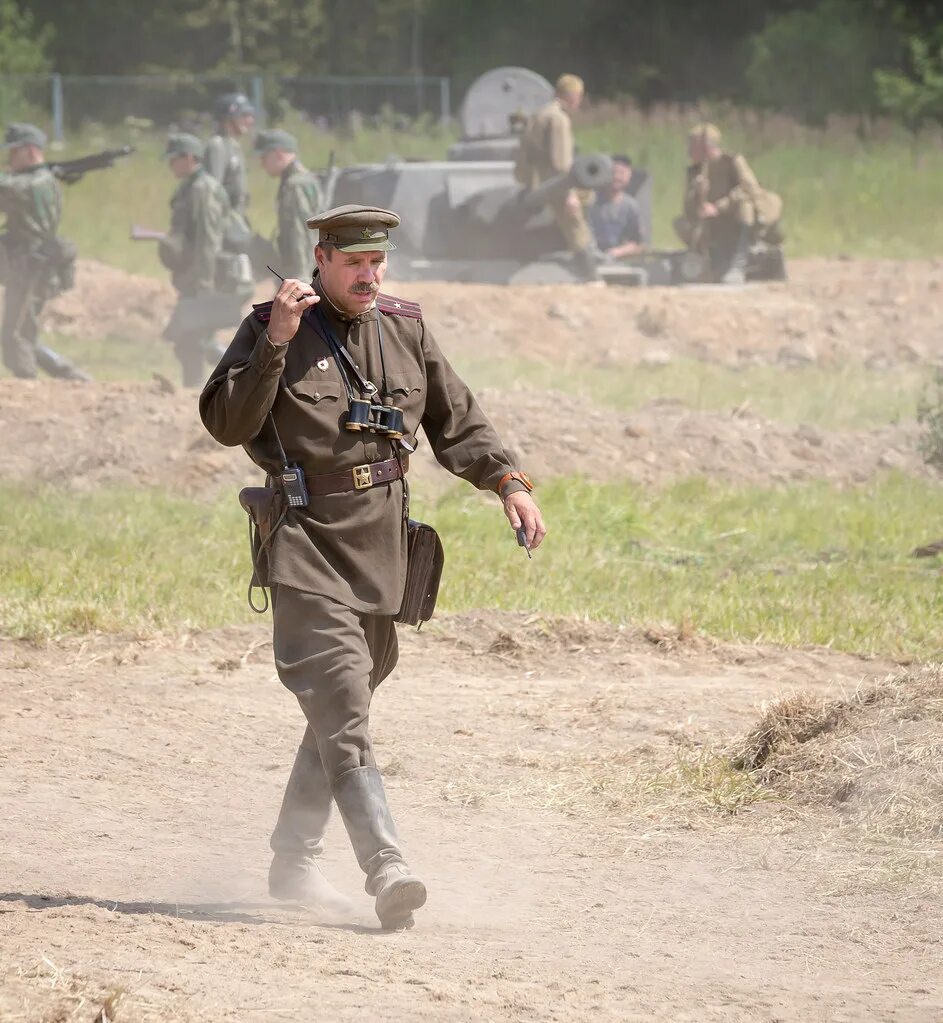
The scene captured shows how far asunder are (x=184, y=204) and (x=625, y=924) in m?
12.4

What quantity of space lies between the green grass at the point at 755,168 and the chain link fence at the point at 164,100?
0.35 m

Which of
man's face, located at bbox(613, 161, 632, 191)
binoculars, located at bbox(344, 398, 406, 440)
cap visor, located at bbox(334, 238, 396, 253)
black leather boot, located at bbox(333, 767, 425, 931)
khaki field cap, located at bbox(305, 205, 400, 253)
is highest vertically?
khaki field cap, located at bbox(305, 205, 400, 253)

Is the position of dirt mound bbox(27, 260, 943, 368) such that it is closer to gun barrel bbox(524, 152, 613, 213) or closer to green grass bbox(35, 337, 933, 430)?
green grass bbox(35, 337, 933, 430)

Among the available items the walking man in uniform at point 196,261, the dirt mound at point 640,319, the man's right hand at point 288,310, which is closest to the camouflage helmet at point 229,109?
the walking man in uniform at point 196,261

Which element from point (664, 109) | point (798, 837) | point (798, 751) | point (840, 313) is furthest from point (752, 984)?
point (664, 109)

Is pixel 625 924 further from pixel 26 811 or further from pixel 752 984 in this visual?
pixel 26 811

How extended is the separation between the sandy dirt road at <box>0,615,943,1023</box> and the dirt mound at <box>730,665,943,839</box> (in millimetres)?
157

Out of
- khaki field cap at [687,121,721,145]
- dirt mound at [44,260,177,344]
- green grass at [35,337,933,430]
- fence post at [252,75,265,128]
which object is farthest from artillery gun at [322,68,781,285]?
fence post at [252,75,265,128]

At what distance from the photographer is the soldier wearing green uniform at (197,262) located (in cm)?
1611

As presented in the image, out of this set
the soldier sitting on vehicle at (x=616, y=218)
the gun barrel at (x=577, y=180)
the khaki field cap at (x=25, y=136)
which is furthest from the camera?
the soldier sitting on vehicle at (x=616, y=218)

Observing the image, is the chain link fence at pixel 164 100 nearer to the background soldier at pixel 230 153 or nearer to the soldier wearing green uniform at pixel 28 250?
the background soldier at pixel 230 153

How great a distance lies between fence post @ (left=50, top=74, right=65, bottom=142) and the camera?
96.9 ft

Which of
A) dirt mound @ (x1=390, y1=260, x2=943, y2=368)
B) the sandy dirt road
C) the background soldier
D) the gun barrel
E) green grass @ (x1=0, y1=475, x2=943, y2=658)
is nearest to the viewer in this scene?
the sandy dirt road

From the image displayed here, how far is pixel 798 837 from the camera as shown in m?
5.70
